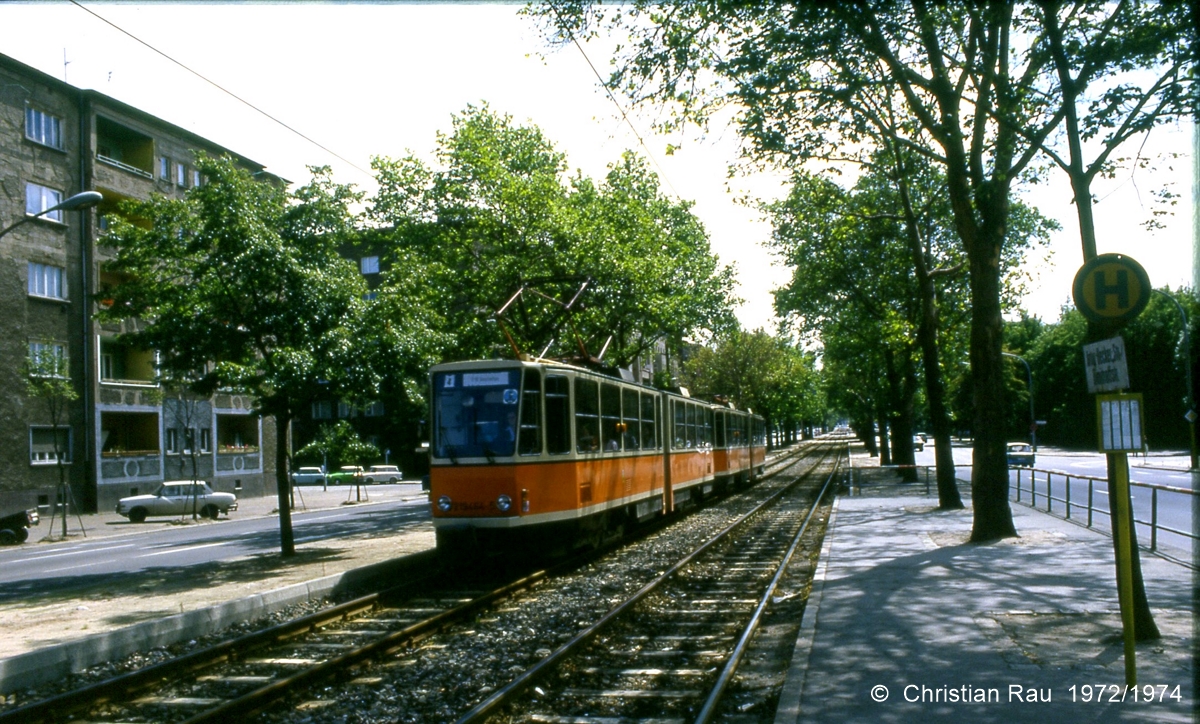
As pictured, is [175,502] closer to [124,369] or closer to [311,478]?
[124,369]

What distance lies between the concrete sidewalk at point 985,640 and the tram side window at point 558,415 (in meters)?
3.77

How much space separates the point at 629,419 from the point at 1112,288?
1124 cm

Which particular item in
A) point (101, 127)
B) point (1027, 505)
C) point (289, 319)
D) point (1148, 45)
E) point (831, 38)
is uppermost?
point (101, 127)

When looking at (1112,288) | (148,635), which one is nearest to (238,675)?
(148,635)

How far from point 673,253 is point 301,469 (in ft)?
133

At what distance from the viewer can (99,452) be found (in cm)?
3991

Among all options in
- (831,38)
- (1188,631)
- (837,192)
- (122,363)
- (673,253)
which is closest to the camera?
(1188,631)

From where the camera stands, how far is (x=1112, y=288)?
738cm

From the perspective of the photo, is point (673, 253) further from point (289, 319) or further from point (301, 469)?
point (301, 469)

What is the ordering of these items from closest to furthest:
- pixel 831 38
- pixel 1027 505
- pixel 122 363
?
pixel 831 38, pixel 1027 505, pixel 122 363

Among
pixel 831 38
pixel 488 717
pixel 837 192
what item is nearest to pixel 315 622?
pixel 488 717

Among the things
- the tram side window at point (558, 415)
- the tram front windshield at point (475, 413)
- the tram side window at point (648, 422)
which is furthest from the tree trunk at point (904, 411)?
the tram front windshield at point (475, 413)

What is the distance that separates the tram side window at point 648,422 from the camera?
1941 centimetres

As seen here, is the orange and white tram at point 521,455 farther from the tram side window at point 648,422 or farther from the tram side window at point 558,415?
the tram side window at point 648,422
